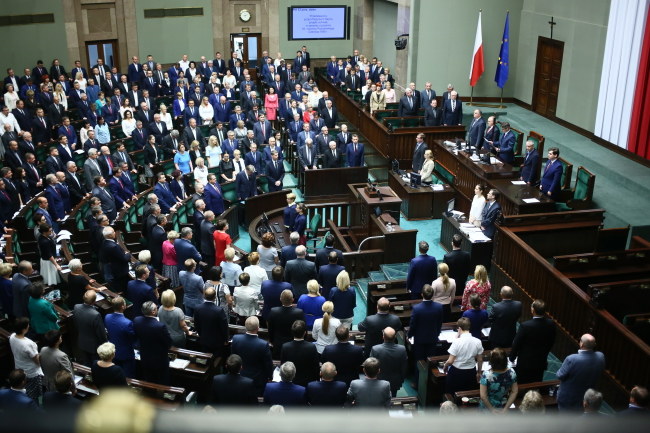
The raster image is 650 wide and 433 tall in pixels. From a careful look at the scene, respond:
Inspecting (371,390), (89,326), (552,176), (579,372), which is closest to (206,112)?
(552,176)

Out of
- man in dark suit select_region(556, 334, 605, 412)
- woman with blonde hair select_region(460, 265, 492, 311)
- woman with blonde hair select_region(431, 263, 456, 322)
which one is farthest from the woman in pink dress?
man in dark suit select_region(556, 334, 605, 412)

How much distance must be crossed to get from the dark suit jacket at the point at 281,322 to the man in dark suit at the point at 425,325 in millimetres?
1204

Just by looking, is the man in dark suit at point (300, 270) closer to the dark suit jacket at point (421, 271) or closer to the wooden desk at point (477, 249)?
the dark suit jacket at point (421, 271)

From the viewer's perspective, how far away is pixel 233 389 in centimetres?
540

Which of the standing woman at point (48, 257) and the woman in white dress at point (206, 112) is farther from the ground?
the woman in white dress at point (206, 112)

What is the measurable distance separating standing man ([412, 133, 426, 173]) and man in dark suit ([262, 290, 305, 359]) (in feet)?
22.2

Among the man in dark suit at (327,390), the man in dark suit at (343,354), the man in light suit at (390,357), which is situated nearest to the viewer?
the man in dark suit at (327,390)

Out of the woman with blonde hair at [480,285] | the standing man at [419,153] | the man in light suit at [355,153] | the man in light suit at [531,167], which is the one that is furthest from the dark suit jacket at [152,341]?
the man in light suit at [355,153]

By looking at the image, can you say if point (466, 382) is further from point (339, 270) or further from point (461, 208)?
point (461, 208)

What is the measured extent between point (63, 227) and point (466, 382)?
664 centimetres

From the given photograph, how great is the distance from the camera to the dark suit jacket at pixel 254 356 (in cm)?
597

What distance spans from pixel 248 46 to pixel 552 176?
52.7 ft

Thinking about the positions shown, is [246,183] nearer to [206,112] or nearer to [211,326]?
[206,112]

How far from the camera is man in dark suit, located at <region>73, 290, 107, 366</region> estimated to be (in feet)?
21.4
